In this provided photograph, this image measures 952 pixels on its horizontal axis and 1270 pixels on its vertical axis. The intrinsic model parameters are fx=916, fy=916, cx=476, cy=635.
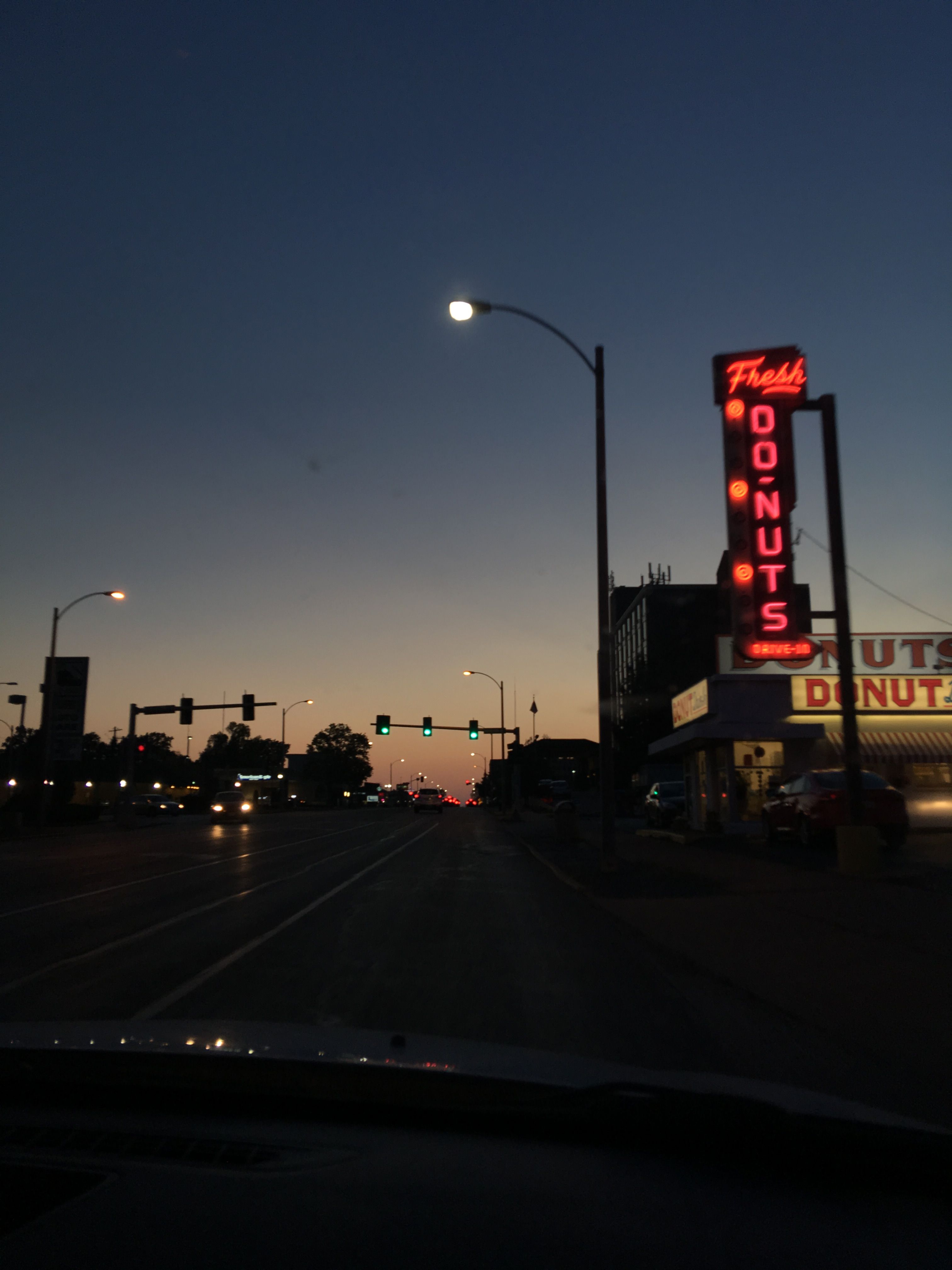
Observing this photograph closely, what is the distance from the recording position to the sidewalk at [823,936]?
20.3ft

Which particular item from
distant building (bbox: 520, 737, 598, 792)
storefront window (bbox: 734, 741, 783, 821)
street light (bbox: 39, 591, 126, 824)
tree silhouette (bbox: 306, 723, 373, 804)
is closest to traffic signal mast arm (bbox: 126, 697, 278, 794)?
street light (bbox: 39, 591, 126, 824)

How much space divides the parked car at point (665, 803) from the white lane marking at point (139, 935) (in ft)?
66.2

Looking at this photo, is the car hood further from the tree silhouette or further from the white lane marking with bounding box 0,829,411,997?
the tree silhouette

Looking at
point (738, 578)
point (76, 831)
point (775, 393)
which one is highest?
point (775, 393)

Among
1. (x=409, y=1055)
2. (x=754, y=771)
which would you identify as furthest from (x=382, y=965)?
(x=754, y=771)

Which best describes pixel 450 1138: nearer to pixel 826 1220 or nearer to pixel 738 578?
pixel 826 1220

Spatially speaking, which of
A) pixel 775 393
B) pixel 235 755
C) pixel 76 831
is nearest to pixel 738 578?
pixel 775 393

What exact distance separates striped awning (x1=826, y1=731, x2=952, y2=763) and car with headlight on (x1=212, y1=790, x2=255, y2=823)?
36.0m

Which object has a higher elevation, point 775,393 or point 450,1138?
point 775,393

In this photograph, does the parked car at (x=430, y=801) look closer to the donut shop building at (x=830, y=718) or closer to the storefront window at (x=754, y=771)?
the storefront window at (x=754, y=771)

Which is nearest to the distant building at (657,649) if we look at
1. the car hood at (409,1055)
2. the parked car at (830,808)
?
the parked car at (830,808)

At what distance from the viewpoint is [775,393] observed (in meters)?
20.9

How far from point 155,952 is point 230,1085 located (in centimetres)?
679

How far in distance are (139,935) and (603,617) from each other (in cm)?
1107
